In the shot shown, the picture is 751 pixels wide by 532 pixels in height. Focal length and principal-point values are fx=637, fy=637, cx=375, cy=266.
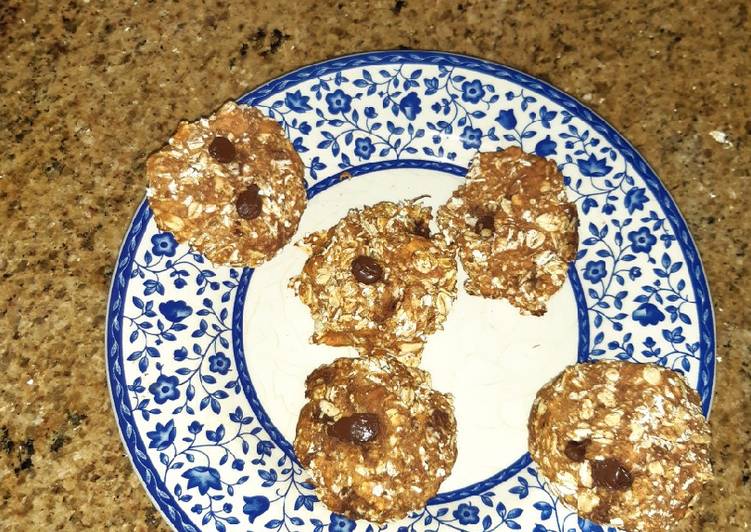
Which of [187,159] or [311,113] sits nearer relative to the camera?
[187,159]

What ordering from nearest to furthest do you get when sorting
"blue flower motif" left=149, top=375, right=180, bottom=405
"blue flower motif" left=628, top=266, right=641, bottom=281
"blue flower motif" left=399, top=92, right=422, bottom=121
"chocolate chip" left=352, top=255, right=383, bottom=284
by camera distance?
"chocolate chip" left=352, top=255, right=383, bottom=284 → "blue flower motif" left=149, top=375, right=180, bottom=405 → "blue flower motif" left=628, top=266, right=641, bottom=281 → "blue flower motif" left=399, top=92, right=422, bottom=121

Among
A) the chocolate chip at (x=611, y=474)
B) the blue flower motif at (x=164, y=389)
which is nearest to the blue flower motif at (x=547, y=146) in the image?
the chocolate chip at (x=611, y=474)

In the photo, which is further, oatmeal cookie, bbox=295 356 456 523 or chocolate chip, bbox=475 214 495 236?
chocolate chip, bbox=475 214 495 236

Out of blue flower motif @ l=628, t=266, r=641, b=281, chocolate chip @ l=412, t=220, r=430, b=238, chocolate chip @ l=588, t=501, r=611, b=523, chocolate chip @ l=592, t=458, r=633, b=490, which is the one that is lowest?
chocolate chip @ l=588, t=501, r=611, b=523

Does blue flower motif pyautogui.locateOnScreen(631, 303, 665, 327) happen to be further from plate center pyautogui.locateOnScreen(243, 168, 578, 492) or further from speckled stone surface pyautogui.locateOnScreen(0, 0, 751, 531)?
speckled stone surface pyautogui.locateOnScreen(0, 0, 751, 531)

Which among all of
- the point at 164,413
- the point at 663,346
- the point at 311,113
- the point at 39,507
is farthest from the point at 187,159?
the point at 663,346

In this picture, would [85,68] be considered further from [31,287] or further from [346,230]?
[346,230]

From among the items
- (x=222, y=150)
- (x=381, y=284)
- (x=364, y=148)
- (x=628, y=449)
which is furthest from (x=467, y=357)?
(x=222, y=150)

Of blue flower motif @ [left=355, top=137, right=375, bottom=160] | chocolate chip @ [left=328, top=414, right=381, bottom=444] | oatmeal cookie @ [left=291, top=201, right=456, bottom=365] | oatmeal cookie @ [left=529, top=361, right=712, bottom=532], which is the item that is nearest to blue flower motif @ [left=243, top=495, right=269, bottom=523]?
chocolate chip @ [left=328, top=414, right=381, bottom=444]
